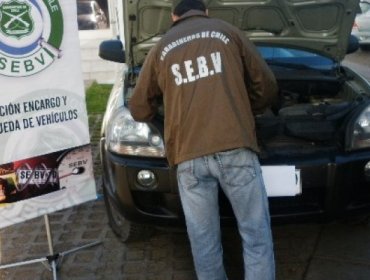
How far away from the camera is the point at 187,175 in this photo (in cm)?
253

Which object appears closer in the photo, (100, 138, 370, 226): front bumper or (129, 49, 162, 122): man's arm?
(129, 49, 162, 122): man's arm

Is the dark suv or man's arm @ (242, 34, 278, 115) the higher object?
man's arm @ (242, 34, 278, 115)

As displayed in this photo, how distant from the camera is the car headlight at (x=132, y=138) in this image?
9.93 feet

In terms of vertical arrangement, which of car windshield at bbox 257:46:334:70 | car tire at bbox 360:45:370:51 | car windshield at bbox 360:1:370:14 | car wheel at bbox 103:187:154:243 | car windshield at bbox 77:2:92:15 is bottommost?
car tire at bbox 360:45:370:51

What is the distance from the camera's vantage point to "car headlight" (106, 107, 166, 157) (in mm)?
3025

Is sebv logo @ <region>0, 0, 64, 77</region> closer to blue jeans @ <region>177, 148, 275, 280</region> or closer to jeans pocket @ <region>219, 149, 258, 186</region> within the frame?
blue jeans @ <region>177, 148, 275, 280</region>

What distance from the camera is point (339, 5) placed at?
384cm

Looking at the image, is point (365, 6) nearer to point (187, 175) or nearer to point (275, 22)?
point (275, 22)

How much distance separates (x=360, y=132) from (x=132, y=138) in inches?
52.9

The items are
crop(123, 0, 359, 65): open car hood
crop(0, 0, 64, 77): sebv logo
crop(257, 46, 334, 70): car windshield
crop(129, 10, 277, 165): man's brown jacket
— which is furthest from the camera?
crop(257, 46, 334, 70): car windshield

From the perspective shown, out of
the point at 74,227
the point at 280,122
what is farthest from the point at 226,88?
the point at 74,227

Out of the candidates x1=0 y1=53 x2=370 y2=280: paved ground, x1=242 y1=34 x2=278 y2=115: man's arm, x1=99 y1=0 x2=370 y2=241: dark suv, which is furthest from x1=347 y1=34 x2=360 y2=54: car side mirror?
x1=242 y1=34 x2=278 y2=115: man's arm

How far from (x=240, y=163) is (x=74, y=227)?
1.94 m

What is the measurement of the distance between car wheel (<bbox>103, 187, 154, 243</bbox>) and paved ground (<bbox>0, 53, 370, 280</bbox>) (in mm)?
50
